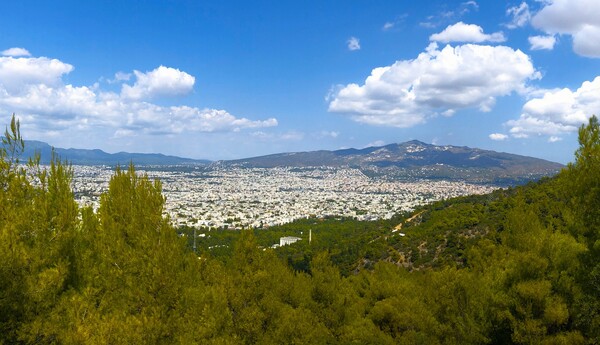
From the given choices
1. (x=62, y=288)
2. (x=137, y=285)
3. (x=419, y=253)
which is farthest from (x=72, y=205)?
(x=419, y=253)

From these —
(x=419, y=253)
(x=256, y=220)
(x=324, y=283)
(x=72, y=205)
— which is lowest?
(x=256, y=220)

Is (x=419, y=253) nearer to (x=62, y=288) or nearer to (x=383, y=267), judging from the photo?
(x=383, y=267)

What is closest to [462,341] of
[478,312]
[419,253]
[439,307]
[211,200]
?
[478,312]

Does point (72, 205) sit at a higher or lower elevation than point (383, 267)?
higher

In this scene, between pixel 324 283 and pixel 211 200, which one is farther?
pixel 211 200

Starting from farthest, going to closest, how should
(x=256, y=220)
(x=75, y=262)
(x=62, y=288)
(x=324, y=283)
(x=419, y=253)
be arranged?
(x=256, y=220), (x=419, y=253), (x=324, y=283), (x=75, y=262), (x=62, y=288)

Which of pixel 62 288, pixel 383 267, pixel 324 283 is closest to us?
pixel 62 288

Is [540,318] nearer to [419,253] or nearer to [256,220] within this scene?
[419,253]

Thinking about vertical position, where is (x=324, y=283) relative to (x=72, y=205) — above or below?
below

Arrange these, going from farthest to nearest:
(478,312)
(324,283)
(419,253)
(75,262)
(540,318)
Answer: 1. (419,253)
2. (324,283)
3. (478,312)
4. (540,318)
5. (75,262)
